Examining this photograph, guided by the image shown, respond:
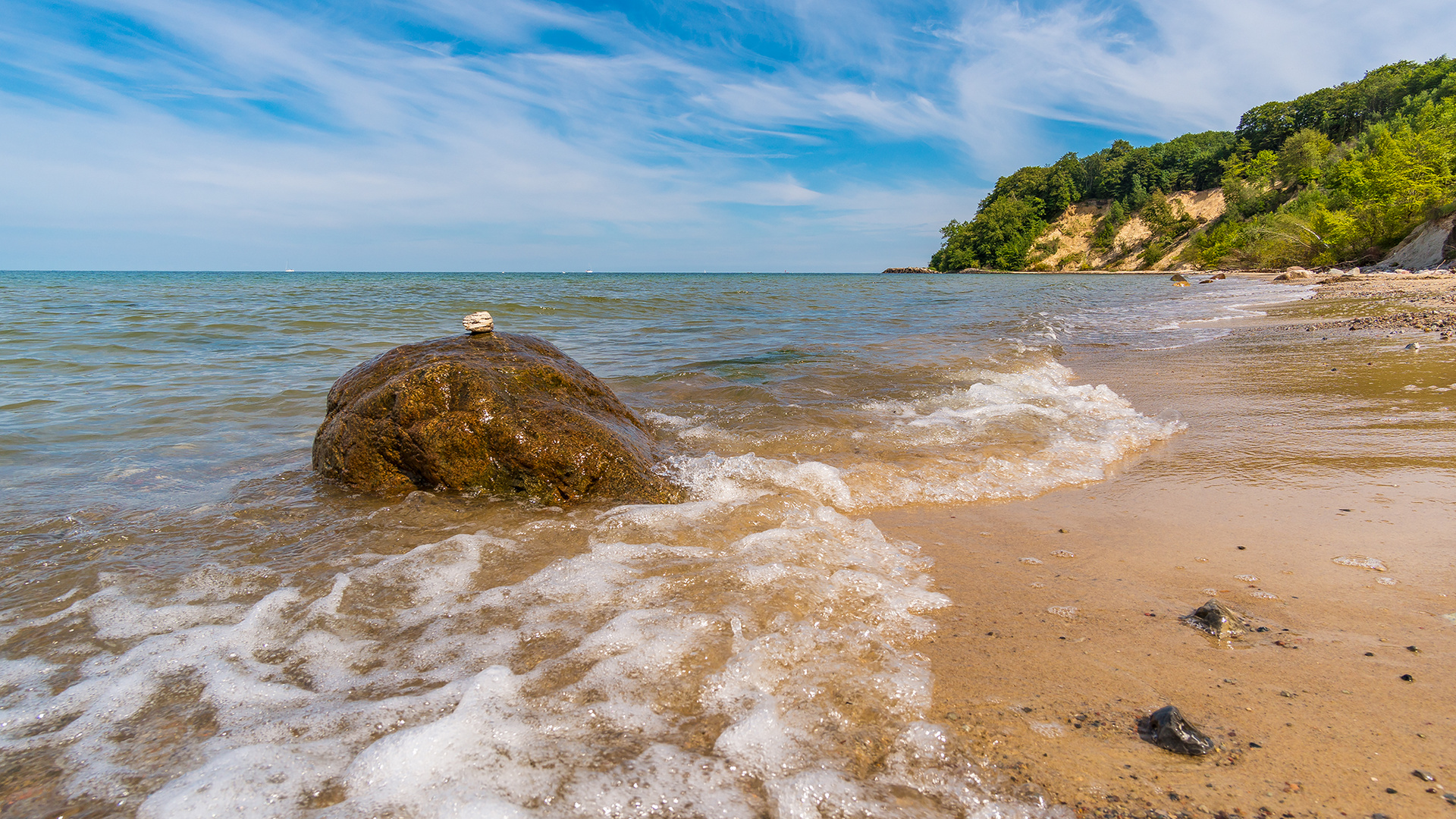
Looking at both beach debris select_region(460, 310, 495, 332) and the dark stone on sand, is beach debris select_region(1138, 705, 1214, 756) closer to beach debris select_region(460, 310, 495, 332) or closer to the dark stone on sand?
the dark stone on sand

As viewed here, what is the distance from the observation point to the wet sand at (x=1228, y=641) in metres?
1.44

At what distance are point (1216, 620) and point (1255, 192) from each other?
70588mm

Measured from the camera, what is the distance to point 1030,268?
7856 cm

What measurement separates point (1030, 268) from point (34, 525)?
88452 mm

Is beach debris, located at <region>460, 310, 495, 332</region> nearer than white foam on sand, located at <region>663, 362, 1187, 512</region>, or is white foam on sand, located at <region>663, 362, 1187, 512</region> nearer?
white foam on sand, located at <region>663, 362, 1187, 512</region>

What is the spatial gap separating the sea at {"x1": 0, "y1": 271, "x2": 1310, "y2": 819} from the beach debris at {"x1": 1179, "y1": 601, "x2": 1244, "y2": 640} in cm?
86

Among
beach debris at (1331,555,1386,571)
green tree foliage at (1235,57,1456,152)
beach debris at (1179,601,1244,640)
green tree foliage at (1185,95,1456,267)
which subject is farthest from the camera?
green tree foliage at (1235,57,1456,152)

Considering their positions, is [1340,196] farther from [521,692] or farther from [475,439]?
[521,692]

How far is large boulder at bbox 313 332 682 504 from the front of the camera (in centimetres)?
362

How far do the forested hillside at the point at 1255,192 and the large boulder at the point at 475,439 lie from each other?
111 ft

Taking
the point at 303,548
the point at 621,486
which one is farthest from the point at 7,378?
the point at 621,486

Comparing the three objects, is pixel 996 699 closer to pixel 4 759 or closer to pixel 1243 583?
pixel 1243 583

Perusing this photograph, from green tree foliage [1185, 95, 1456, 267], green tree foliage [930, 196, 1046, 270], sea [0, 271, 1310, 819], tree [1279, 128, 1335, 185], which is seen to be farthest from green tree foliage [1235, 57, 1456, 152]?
sea [0, 271, 1310, 819]

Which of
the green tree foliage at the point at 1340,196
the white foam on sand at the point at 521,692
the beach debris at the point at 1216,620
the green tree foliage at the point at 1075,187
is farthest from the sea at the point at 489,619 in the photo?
the green tree foliage at the point at 1075,187
